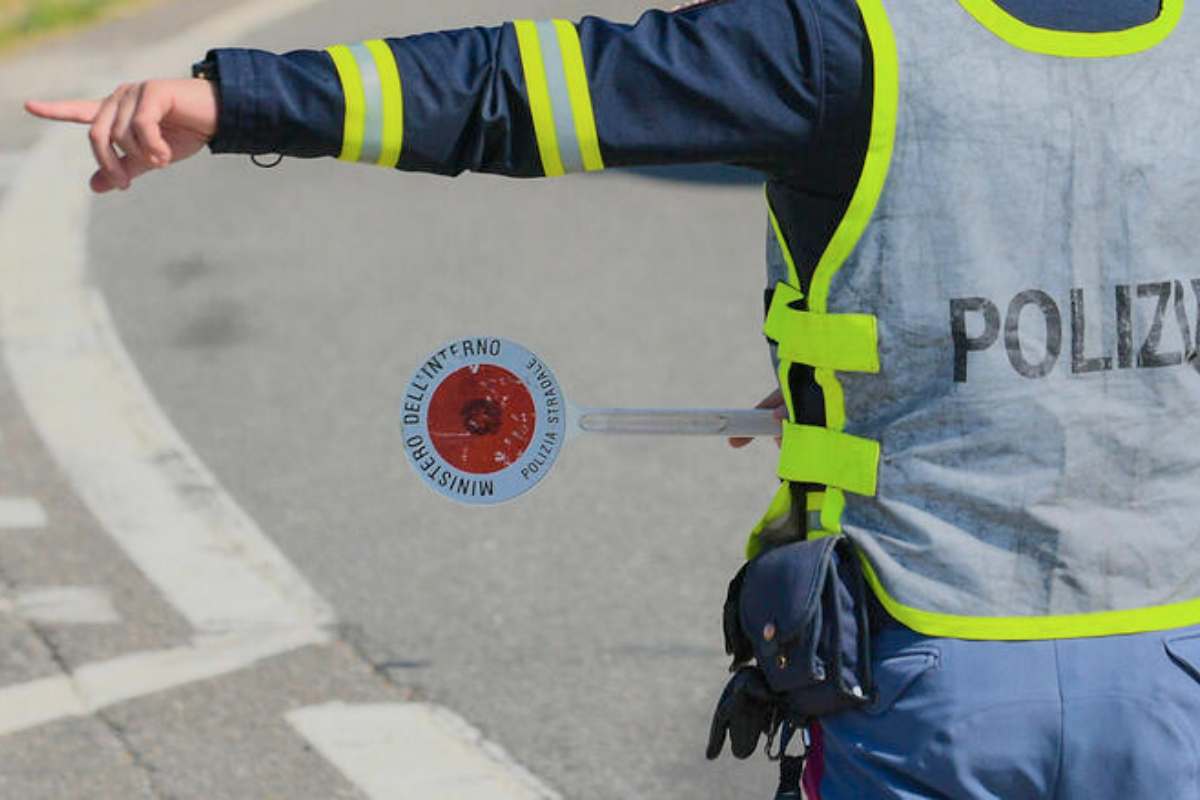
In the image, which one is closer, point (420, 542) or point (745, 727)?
point (745, 727)

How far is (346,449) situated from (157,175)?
4145mm

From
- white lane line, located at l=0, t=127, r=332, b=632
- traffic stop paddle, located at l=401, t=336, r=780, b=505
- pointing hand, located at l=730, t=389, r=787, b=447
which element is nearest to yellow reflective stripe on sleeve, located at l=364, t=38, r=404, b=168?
traffic stop paddle, located at l=401, t=336, r=780, b=505

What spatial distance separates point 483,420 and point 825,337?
513mm

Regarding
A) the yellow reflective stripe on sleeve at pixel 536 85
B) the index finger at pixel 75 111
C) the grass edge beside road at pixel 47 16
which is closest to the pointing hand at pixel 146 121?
the index finger at pixel 75 111

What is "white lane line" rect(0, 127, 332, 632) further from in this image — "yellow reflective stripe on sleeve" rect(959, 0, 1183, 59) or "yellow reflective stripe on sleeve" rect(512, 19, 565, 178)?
"yellow reflective stripe on sleeve" rect(959, 0, 1183, 59)

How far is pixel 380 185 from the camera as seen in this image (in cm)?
1026

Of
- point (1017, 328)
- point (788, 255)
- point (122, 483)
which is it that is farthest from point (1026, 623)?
point (122, 483)

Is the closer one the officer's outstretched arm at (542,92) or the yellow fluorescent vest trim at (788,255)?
the officer's outstretched arm at (542,92)

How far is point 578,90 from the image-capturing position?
7.54 ft

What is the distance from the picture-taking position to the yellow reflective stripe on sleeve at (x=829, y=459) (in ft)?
7.93

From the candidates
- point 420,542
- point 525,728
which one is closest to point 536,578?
point 420,542

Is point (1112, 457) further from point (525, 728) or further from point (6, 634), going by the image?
point (6, 634)

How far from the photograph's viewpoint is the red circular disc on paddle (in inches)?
106

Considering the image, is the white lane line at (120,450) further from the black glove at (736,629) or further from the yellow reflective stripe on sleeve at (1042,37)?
the yellow reflective stripe on sleeve at (1042,37)
